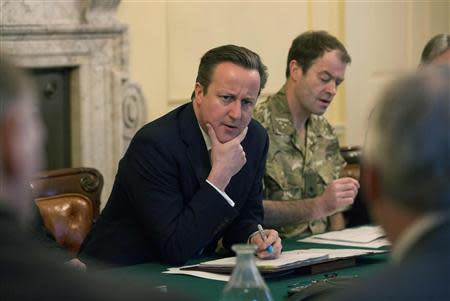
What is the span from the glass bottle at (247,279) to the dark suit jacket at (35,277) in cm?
119

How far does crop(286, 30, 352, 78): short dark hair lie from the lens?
4.73 metres

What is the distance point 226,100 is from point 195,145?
0.66 ft

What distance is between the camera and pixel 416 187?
1.46 metres

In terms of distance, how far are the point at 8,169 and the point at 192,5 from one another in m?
4.40

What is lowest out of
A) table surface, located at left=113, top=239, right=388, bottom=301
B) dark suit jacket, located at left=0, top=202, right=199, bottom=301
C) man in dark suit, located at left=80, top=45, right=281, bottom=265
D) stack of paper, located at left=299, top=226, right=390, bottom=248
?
stack of paper, located at left=299, top=226, right=390, bottom=248

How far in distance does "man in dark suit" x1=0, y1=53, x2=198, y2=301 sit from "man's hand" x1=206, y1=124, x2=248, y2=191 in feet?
7.24

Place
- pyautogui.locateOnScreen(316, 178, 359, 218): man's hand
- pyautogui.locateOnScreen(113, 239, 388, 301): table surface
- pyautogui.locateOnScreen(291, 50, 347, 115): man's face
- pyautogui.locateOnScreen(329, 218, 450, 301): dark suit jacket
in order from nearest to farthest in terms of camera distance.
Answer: pyautogui.locateOnScreen(329, 218, 450, 301): dark suit jacket
pyautogui.locateOnScreen(113, 239, 388, 301): table surface
pyautogui.locateOnScreen(316, 178, 359, 218): man's hand
pyautogui.locateOnScreen(291, 50, 347, 115): man's face

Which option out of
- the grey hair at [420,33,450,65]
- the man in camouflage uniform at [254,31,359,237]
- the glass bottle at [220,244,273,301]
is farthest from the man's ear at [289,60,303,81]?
the glass bottle at [220,244,273,301]

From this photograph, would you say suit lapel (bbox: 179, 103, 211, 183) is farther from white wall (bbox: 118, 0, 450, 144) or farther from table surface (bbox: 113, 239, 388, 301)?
white wall (bbox: 118, 0, 450, 144)

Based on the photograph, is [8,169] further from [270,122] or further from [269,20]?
[269,20]

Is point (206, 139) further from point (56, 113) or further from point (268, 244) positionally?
point (56, 113)

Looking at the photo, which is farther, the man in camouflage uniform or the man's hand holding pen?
the man in camouflage uniform

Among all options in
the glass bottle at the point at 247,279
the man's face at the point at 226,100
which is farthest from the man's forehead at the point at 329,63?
the glass bottle at the point at 247,279

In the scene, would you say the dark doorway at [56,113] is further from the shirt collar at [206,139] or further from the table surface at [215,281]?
the table surface at [215,281]
